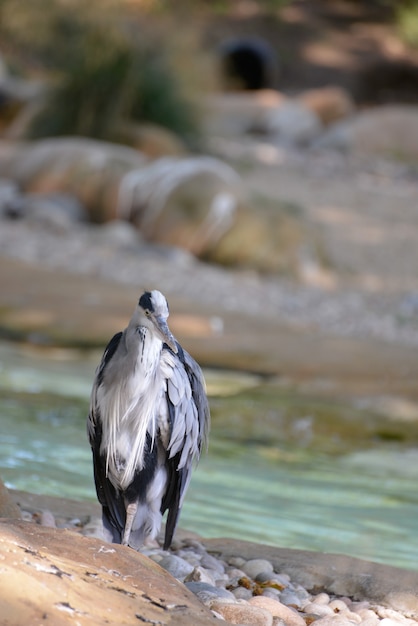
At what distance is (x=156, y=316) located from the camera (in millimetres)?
2736

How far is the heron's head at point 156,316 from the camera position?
2.72 meters

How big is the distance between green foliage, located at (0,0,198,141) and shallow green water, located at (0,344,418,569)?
752 cm

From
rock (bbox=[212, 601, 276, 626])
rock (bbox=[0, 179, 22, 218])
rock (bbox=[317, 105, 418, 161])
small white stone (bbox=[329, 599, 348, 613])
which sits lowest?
rock (bbox=[212, 601, 276, 626])

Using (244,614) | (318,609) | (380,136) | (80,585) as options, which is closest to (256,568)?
(318,609)

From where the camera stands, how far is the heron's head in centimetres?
272

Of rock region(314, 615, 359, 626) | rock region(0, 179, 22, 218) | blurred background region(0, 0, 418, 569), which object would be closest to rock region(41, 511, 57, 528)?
blurred background region(0, 0, 418, 569)

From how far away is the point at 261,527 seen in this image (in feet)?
13.4

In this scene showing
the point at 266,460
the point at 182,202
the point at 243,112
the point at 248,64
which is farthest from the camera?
the point at 248,64

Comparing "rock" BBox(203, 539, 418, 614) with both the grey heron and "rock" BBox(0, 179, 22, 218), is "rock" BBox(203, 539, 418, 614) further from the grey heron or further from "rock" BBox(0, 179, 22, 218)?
"rock" BBox(0, 179, 22, 218)

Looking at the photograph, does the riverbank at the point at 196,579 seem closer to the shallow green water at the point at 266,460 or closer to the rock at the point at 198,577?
the rock at the point at 198,577

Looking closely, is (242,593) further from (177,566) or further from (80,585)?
(80,585)

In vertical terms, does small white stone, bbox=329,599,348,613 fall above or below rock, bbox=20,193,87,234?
below

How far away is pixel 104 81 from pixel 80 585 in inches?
462

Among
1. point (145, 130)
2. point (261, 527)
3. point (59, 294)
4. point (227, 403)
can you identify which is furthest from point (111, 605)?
point (145, 130)
